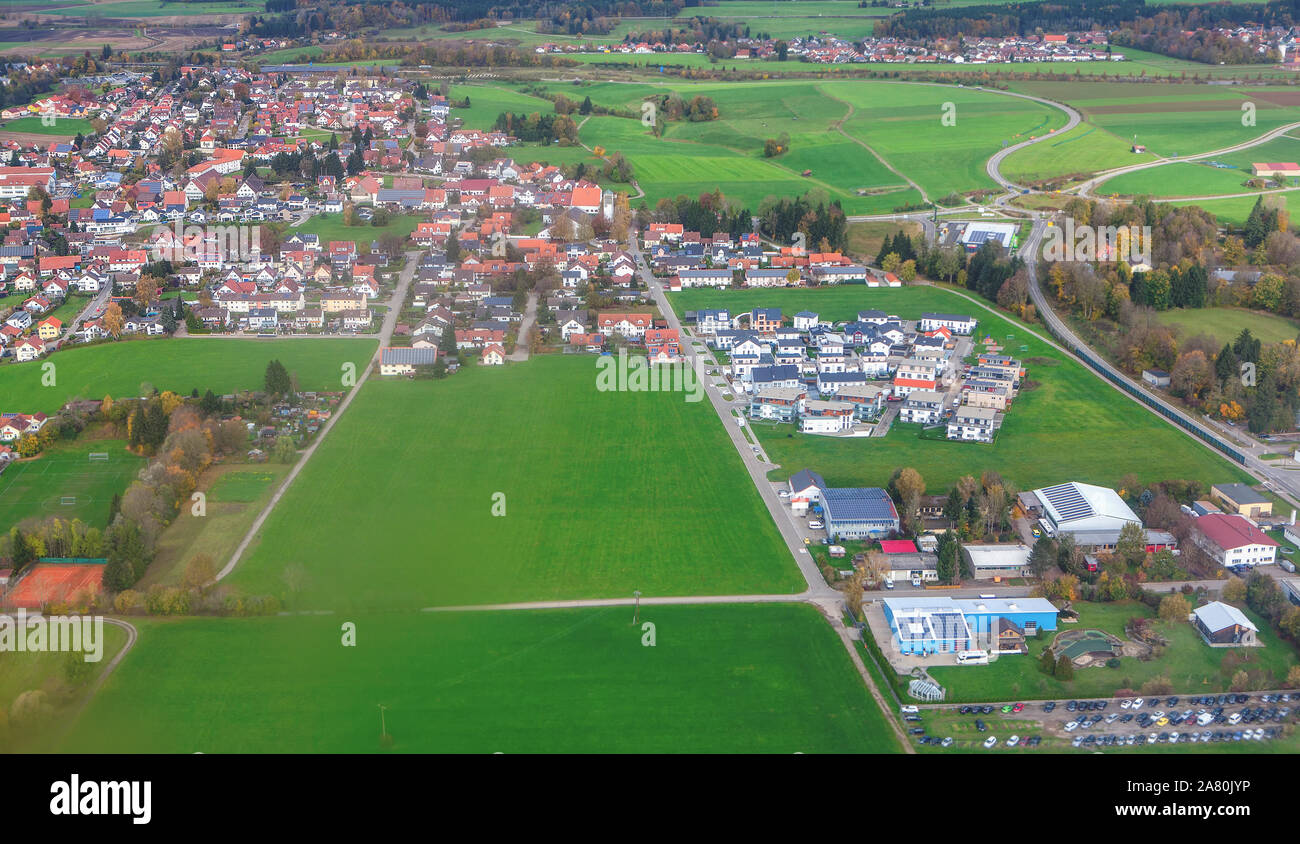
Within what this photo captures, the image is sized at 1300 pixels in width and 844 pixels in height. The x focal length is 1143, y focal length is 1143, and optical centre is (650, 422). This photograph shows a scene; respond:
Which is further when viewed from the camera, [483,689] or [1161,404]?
[1161,404]

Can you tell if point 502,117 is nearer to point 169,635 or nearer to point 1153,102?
point 1153,102

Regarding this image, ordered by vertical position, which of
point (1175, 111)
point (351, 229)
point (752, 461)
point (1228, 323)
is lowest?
point (752, 461)

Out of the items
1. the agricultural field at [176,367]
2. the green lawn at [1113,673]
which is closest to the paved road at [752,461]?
the green lawn at [1113,673]

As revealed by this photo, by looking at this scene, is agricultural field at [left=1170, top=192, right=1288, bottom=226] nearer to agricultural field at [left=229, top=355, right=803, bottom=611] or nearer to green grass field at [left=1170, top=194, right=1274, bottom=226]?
green grass field at [left=1170, top=194, right=1274, bottom=226]

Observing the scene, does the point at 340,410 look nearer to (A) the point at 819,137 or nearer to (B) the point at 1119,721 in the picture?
(B) the point at 1119,721

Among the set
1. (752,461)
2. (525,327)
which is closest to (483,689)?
(752,461)

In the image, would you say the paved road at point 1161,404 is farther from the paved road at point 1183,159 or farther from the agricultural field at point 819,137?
the paved road at point 1183,159

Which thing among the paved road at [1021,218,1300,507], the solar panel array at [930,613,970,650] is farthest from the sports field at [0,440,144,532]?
the paved road at [1021,218,1300,507]
